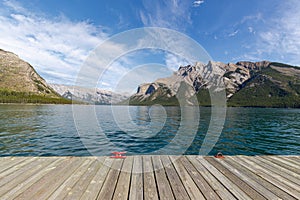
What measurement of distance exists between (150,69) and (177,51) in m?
2.47

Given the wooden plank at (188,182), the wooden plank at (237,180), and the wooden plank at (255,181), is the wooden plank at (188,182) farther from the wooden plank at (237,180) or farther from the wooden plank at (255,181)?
the wooden plank at (255,181)

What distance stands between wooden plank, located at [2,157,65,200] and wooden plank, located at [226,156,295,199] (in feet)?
22.0

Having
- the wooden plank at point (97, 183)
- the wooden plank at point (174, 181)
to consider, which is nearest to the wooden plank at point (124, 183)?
the wooden plank at point (97, 183)

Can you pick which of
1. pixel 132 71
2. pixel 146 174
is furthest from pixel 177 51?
pixel 146 174

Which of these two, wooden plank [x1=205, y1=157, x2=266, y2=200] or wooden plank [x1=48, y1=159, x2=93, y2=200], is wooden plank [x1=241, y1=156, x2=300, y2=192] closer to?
wooden plank [x1=205, y1=157, x2=266, y2=200]

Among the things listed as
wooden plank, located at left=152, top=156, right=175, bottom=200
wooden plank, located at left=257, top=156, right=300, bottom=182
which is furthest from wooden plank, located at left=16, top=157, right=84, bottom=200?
wooden plank, located at left=257, top=156, right=300, bottom=182

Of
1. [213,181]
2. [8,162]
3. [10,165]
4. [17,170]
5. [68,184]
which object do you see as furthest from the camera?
[8,162]

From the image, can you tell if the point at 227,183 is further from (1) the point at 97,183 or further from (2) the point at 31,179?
(2) the point at 31,179

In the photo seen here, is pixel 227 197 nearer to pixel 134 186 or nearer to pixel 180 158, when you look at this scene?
pixel 134 186

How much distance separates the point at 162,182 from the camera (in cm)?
505

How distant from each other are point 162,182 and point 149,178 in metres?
0.50

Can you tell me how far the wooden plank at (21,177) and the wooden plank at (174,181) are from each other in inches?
169

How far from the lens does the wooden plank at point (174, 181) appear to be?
438 centimetres

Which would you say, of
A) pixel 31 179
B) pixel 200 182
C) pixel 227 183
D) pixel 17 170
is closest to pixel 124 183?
pixel 200 182
